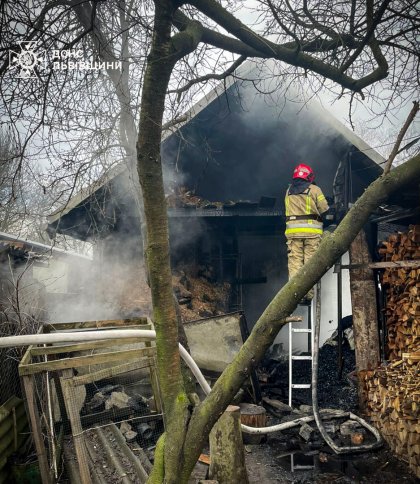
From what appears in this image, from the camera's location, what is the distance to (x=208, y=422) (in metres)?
2.25

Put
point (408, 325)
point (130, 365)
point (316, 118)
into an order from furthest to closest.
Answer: point (316, 118)
point (408, 325)
point (130, 365)

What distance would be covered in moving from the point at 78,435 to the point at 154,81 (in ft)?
9.09

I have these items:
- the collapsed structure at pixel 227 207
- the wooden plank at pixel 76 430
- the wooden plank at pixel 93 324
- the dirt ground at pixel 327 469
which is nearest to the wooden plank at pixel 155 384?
the wooden plank at pixel 93 324

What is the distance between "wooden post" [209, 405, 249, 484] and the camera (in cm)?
402

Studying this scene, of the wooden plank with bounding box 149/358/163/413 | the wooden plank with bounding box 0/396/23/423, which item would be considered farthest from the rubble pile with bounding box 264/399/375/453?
the wooden plank with bounding box 0/396/23/423

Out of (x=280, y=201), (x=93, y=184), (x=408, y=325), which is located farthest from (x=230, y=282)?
(x=408, y=325)

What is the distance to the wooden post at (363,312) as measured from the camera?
622 cm

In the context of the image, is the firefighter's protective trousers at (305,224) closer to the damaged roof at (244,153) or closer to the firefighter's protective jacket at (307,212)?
the firefighter's protective jacket at (307,212)

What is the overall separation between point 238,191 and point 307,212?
3.89 meters

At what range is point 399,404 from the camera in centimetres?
494

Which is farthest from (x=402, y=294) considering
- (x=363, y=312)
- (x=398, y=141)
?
(x=398, y=141)

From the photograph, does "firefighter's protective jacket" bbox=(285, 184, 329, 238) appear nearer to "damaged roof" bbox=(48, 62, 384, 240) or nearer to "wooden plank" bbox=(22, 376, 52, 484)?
"damaged roof" bbox=(48, 62, 384, 240)

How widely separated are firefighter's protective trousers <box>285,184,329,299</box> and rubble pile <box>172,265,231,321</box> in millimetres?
2594

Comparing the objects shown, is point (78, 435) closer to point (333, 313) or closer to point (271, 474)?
point (271, 474)
